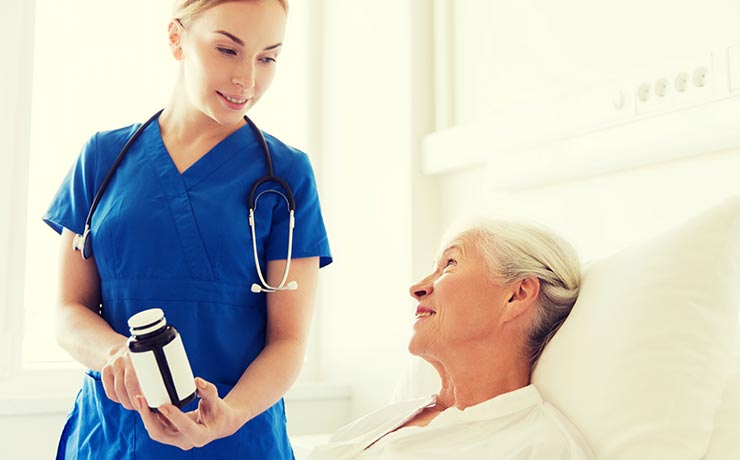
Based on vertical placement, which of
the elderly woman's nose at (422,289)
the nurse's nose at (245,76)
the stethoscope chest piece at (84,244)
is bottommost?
the elderly woman's nose at (422,289)

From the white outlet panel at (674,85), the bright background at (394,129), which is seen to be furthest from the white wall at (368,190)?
the white outlet panel at (674,85)

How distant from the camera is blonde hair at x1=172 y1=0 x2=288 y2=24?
4.17 feet

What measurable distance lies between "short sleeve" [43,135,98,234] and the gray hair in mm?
679

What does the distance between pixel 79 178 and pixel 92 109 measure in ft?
4.44

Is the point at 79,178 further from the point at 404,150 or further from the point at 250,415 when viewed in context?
the point at 404,150

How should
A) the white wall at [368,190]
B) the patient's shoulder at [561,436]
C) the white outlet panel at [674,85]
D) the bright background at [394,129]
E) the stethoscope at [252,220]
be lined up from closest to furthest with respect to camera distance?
the patient's shoulder at [561,436] → the stethoscope at [252,220] → the white outlet panel at [674,85] → the bright background at [394,129] → the white wall at [368,190]

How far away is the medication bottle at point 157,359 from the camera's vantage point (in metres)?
0.97

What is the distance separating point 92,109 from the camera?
2.65m

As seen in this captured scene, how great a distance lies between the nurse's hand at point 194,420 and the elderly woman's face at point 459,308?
12.9 inches

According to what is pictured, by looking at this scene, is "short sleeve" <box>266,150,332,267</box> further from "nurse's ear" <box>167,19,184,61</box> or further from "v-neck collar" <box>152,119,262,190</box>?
"nurse's ear" <box>167,19,184,61</box>

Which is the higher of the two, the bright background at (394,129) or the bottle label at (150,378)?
the bright background at (394,129)

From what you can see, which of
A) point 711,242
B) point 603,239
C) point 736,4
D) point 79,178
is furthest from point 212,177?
point 736,4

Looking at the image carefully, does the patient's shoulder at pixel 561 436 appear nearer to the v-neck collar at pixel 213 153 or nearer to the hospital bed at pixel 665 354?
the hospital bed at pixel 665 354

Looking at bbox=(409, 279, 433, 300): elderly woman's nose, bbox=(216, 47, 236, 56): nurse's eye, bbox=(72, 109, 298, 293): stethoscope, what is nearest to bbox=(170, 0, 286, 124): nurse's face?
bbox=(216, 47, 236, 56): nurse's eye
